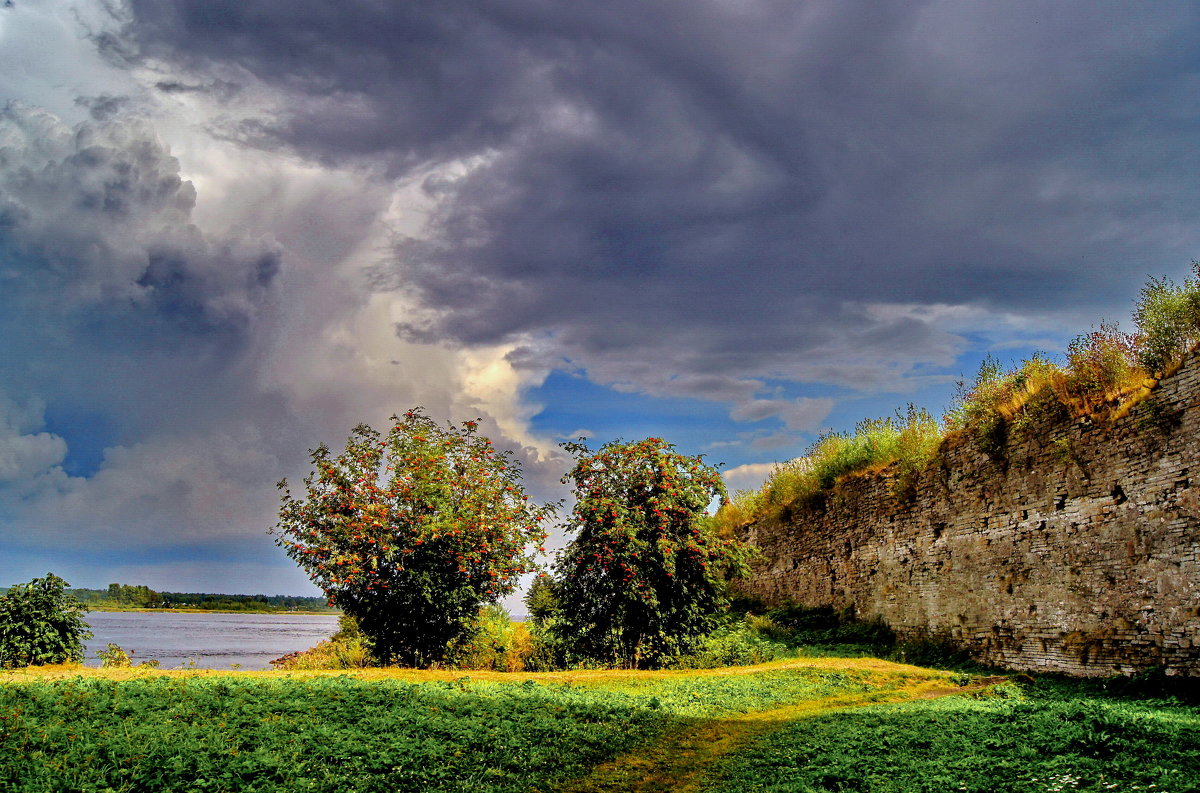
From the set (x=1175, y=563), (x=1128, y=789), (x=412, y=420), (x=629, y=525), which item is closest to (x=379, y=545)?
(x=412, y=420)

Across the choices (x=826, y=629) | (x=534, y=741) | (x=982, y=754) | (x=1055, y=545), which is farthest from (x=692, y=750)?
(x=826, y=629)

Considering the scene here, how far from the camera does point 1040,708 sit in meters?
8.70

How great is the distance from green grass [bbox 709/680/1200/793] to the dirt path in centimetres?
40

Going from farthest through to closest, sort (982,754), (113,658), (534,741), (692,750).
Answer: (113,658)
(692,750)
(534,741)
(982,754)

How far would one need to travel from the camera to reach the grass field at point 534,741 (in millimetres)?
6188

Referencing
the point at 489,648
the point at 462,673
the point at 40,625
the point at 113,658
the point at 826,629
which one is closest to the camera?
the point at 462,673

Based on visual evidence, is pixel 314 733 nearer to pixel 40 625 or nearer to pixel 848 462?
pixel 40 625

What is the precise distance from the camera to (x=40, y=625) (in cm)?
1573

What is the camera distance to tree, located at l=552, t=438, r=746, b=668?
1702 centimetres

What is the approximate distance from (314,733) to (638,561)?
10.6m

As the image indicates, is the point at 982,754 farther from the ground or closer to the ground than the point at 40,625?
closer to the ground

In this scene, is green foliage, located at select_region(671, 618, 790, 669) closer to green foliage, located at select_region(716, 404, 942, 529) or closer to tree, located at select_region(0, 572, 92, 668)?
green foliage, located at select_region(716, 404, 942, 529)

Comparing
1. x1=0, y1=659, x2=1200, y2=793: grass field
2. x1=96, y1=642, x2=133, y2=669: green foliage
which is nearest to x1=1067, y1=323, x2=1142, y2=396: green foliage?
x1=0, y1=659, x2=1200, y2=793: grass field

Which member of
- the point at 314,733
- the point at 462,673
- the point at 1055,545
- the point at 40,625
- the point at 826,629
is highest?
the point at 1055,545
